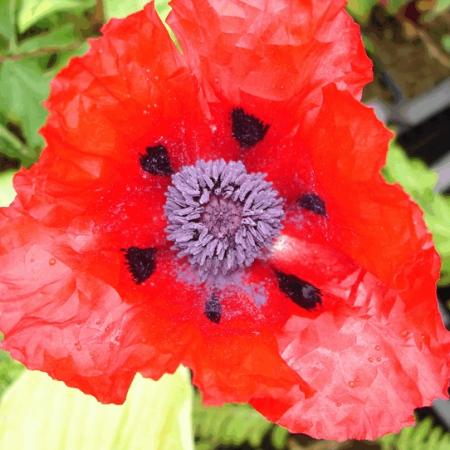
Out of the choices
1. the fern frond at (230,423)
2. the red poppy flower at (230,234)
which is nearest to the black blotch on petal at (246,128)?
the red poppy flower at (230,234)

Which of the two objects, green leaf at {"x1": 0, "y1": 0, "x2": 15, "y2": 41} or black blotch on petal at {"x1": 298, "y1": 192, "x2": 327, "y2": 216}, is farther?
green leaf at {"x1": 0, "y1": 0, "x2": 15, "y2": 41}

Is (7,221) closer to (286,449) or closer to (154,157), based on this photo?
(154,157)

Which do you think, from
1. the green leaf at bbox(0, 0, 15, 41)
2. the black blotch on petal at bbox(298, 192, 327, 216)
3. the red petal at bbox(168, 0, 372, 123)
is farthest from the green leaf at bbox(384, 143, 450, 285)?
the green leaf at bbox(0, 0, 15, 41)

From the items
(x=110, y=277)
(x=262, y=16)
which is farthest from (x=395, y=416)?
(x=262, y=16)

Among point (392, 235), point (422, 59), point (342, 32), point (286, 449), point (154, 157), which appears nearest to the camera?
point (392, 235)

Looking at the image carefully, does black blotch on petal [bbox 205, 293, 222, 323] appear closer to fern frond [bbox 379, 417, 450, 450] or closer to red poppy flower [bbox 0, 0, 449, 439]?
red poppy flower [bbox 0, 0, 449, 439]

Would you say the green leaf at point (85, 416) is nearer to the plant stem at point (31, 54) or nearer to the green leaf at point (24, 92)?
the green leaf at point (24, 92)

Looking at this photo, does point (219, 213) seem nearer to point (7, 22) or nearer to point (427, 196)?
point (427, 196)

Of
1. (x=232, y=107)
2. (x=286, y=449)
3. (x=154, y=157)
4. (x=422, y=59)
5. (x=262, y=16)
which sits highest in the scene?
(x=262, y=16)
